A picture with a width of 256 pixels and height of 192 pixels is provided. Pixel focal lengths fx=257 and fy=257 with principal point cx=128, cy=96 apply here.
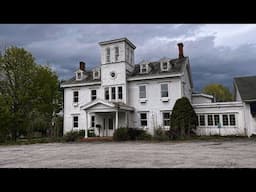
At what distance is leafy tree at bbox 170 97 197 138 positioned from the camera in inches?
789

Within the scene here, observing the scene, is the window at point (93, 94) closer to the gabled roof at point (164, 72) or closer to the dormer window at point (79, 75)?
the dormer window at point (79, 75)

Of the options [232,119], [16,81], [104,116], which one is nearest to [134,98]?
[104,116]

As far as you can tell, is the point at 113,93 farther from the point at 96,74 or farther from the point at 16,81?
the point at 16,81

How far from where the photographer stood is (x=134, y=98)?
2372 cm

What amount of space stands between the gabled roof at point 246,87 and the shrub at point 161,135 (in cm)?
700

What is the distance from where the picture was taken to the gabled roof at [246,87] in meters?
21.0

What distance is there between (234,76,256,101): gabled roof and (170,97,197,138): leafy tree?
4486 mm

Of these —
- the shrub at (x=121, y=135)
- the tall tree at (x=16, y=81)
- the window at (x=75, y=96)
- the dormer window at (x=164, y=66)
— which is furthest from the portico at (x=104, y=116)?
the tall tree at (x=16, y=81)

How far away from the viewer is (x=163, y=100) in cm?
2242

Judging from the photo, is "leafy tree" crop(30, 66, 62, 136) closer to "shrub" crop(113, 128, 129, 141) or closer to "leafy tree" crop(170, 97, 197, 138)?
"shrub" crop(113, 128, 129, 141)
